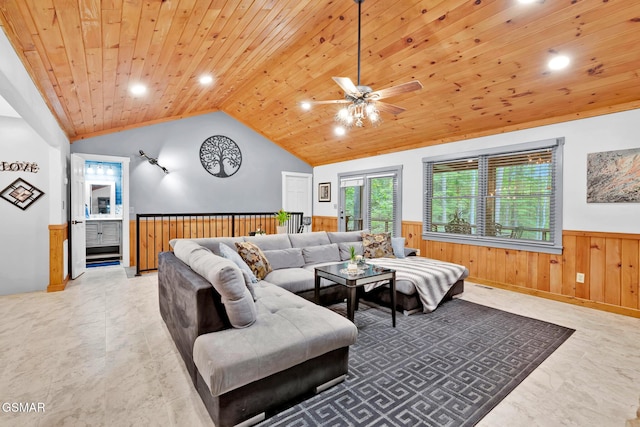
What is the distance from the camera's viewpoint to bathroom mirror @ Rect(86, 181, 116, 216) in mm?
7007

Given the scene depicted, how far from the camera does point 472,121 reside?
464 centimetres

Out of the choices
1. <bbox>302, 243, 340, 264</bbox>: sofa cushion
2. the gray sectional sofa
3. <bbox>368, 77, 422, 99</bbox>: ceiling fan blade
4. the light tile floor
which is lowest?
the light tile floor

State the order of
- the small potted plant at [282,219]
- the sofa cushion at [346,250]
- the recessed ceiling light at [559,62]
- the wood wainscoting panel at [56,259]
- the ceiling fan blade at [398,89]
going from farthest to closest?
the small potted plant at [282,219] < the sofa cushion at [346,250] < the wood wainscoting panel at [56,259] < the recessed ceiling light at [559,62] < the ceiling fan blade at [398,89]

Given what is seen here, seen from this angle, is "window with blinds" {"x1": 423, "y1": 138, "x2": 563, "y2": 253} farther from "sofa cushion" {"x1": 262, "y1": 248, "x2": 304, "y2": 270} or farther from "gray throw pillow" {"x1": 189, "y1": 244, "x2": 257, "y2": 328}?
"gray throw pillow" {"x1": 189, "y1": 244, "x2": 257, "y2": 328}

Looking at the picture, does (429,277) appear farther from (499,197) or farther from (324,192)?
(324,192)

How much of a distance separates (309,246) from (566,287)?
11.5ft

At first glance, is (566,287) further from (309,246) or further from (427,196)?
(309,246)

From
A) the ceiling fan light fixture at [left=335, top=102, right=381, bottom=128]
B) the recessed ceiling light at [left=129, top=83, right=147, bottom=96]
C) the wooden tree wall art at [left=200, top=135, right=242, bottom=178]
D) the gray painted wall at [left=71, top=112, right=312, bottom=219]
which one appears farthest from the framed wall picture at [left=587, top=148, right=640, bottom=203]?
the wooden tree wall art at [left=200, top=135, right=242, bottom=178]

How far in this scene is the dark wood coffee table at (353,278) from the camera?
9.77 ft

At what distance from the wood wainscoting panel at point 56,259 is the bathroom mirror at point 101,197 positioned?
2826 mm

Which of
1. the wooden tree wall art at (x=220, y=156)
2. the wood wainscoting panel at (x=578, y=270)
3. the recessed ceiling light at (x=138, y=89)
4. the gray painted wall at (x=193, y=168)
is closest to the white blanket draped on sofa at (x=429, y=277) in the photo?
the wood wainscoting panel at (x=578, y=270)

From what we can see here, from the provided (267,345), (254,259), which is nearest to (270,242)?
(254,259)

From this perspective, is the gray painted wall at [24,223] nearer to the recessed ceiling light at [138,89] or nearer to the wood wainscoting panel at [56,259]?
the wood wainscoting panel at [56,259]

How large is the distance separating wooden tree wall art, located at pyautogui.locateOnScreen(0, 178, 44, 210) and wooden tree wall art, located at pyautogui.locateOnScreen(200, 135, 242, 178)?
297 centimetres
